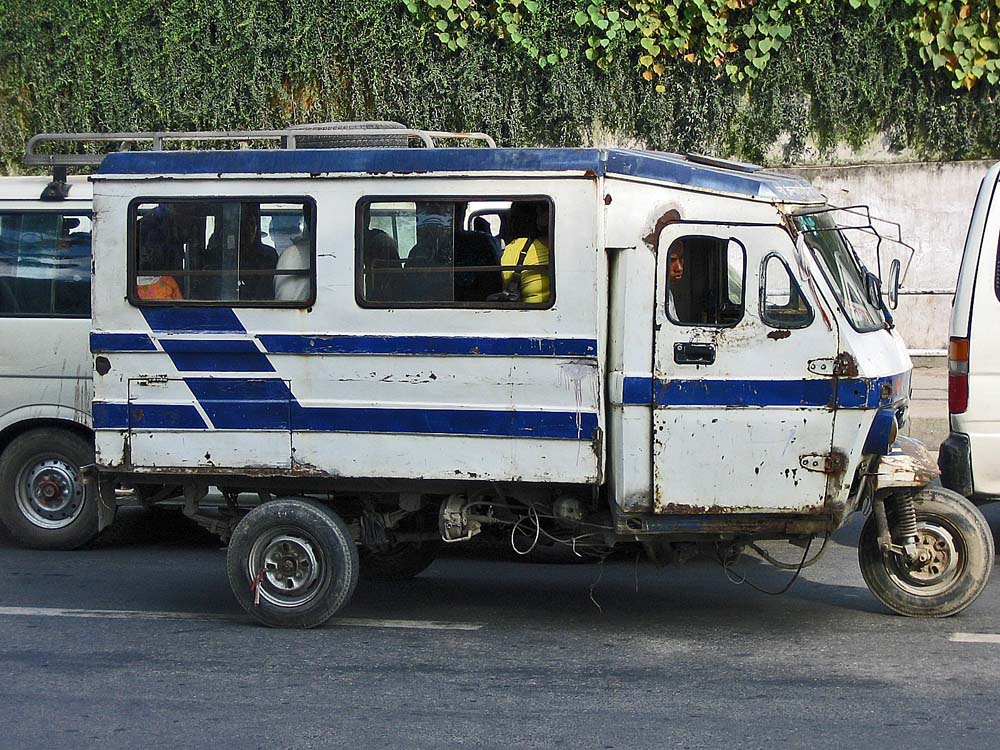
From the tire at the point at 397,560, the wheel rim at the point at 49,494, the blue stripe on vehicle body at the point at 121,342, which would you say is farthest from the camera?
the wheel rim at the point at 49,494

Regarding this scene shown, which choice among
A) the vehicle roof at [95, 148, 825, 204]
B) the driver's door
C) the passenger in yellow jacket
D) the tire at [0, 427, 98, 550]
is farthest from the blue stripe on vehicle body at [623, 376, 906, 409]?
the tire at [0, 427, 98, 550]

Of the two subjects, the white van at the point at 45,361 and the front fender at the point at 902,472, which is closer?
the front fender at the point at 902,472

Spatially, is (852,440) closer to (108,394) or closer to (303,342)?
(303,342)

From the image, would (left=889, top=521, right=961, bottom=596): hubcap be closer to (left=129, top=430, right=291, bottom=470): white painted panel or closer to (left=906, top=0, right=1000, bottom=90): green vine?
(left=129, top=430, right=291, bottom=470): white painted panel

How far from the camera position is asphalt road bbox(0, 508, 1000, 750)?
528cm

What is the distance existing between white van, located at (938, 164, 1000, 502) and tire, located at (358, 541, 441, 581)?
2.99 m

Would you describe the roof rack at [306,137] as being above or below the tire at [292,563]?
above

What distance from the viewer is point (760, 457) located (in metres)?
6.26

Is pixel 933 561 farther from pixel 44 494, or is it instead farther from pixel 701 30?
pixel 701 30

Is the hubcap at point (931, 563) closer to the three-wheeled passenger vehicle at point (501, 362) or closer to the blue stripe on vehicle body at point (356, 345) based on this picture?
the three-wheeled passenger vehicle at point (501, 362)

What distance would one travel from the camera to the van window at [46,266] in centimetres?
877

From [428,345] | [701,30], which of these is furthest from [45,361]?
[701,30]

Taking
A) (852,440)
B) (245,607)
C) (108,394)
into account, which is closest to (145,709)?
(245,607)

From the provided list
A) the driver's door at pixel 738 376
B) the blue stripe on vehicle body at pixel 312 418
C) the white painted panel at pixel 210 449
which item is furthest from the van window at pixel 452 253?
the white painted panel at pixel 210 449
